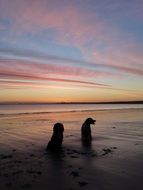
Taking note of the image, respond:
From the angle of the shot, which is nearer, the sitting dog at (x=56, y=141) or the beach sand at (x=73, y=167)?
the beach sand at (x=73, y=167)

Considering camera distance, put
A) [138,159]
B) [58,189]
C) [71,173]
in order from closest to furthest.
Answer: [58,189] → [71,173] → [138,159]

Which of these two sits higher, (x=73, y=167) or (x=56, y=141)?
(x=56, y=141)

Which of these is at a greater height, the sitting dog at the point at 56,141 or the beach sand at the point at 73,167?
the sitting dog at the point at 56,141

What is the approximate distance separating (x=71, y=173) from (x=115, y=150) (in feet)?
14.1

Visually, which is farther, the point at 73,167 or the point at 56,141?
the point at 56,141

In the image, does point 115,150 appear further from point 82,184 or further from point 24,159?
point 82,184

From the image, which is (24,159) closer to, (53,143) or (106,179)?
(53,143)

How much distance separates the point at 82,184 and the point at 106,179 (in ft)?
2.72

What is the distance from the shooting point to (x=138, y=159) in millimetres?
10484

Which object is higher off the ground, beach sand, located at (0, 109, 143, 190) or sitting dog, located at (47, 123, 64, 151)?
sitting dog, located at (47, 123, 64, 151)

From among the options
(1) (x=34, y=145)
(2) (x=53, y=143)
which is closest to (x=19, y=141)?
(1) (x=34, y=145)

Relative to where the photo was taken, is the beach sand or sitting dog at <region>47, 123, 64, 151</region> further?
sitting dog at <region>47, 123, 64, 151</region>

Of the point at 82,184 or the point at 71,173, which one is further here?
the point at 71,173

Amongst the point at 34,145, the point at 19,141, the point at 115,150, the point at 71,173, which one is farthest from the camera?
the point at 19,141
